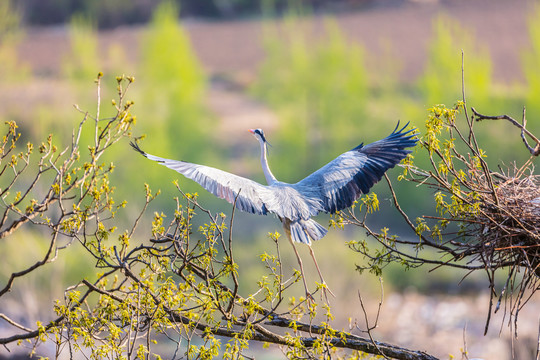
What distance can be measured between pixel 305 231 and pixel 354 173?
25.8 inches

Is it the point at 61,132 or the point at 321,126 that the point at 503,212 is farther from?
the point at 321,126

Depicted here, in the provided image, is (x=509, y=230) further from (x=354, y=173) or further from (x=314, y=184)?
(x=314, y=184)

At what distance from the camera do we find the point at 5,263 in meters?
21.1

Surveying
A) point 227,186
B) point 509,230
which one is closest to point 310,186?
point 227,186

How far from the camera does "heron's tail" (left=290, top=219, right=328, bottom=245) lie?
6684 mm

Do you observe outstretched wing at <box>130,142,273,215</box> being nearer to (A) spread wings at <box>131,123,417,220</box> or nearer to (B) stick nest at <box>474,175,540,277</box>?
(A) spread wings at <box>131,123,417,220</box>

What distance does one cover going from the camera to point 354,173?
6.62m

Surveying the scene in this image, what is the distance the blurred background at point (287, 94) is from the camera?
2252cm

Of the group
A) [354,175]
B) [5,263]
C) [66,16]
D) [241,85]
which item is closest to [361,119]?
[241,85]

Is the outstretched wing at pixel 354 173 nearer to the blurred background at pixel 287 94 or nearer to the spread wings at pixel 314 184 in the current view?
the spread wings at pixel 314 184

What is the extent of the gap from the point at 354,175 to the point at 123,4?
4121 centimetres

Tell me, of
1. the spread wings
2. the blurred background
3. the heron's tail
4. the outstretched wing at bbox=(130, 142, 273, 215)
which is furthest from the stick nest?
the blurred background

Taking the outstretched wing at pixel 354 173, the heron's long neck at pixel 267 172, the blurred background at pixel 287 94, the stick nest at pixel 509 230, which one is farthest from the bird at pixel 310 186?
the blurred background at pixel 287 94

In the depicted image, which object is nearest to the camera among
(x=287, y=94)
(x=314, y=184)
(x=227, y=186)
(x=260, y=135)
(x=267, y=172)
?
(x=227, y=186)
